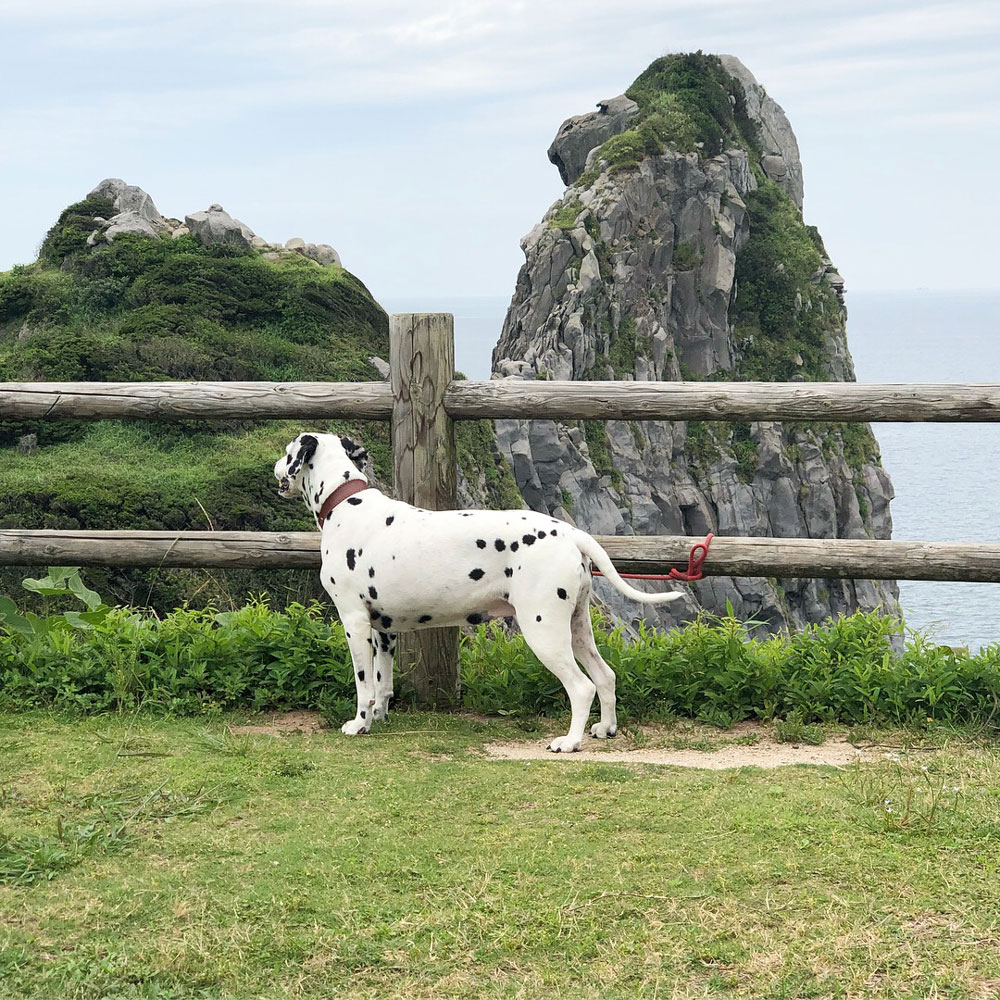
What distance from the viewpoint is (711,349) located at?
3947 inches

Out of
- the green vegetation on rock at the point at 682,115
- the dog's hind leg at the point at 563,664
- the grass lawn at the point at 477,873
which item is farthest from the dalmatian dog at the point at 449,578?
the green vegetation on rock at the point at 682,115

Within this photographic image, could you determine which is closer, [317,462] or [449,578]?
[449,578]

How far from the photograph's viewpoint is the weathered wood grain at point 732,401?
6023 millimetres

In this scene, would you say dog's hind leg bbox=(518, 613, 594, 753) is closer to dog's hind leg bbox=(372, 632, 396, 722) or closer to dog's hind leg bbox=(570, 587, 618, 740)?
dog's hind leg bbox=(570, 587, 618, 740)

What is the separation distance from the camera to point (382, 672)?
20.4ft

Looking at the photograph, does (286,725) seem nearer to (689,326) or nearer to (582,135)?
(689,326)

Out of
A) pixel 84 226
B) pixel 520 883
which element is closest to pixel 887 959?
pixel 520 883

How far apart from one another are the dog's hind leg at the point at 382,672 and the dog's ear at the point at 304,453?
3.16ft

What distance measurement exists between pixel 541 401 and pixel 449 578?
43.3 inches

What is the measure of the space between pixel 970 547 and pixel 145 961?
445 cm

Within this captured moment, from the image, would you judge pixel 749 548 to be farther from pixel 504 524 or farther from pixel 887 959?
pixel 887 959

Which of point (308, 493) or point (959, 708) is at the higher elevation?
point (308, 493)

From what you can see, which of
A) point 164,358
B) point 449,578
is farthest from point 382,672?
point 164,358

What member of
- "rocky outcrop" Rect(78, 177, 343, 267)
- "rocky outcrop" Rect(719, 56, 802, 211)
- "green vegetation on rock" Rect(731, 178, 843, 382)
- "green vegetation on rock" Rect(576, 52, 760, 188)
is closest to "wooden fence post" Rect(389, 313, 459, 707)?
"rocky outcrop" Rect(78, 177, 343, 267)
